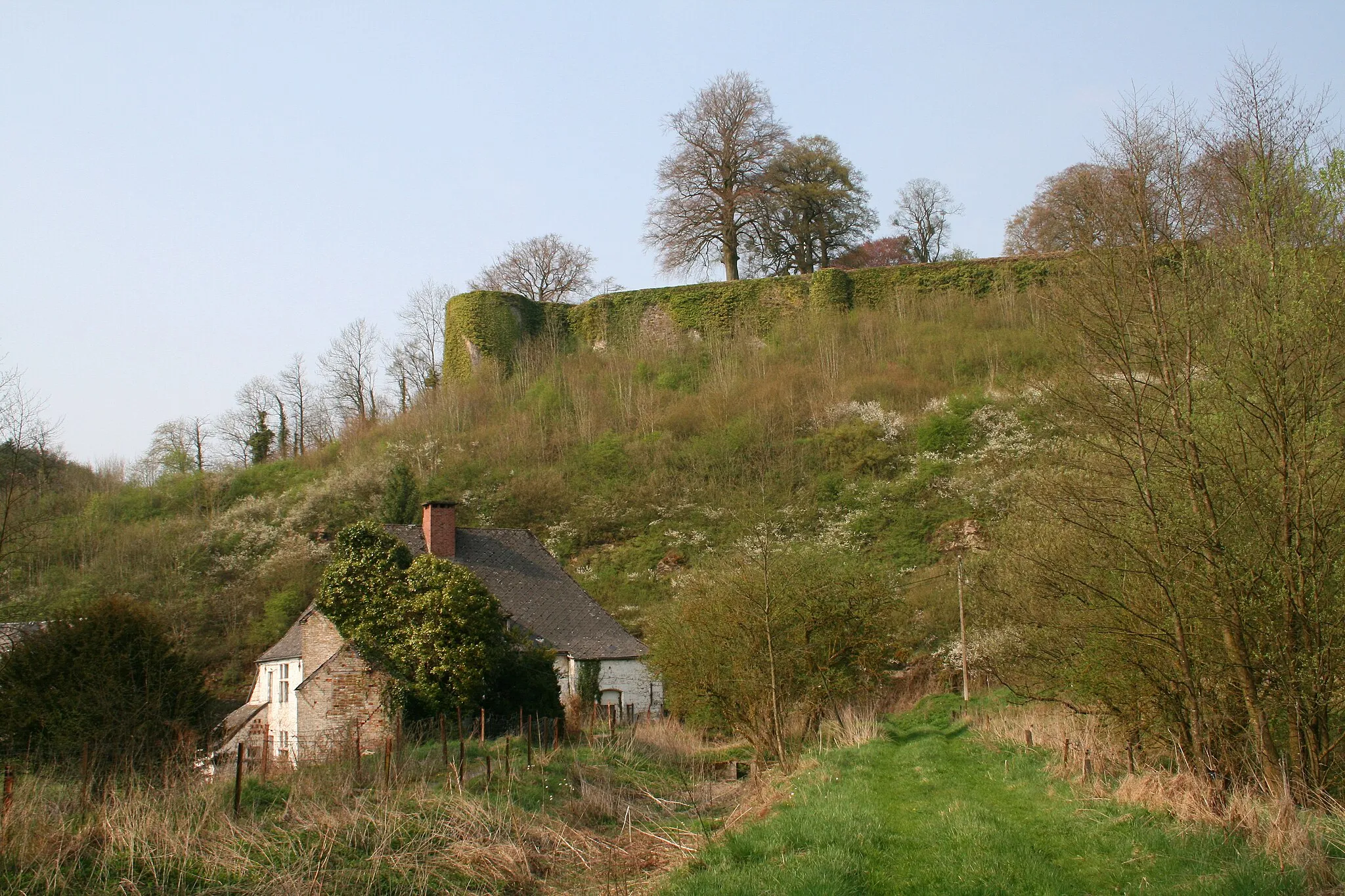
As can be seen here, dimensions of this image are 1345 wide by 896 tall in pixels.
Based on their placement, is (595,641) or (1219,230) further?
(595,641)

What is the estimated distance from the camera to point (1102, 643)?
33.4 ft

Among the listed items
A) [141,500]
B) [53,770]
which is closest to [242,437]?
[141,500]

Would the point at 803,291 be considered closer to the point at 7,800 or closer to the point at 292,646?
the point at 292,646

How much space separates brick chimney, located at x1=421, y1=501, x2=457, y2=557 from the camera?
25.7 metres

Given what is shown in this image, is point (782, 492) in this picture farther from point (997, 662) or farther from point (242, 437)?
point (242, 437)

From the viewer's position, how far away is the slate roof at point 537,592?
23734mm

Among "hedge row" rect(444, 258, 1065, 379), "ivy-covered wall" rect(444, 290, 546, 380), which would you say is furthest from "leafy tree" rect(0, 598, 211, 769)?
"hedge row" rect(444, 258, 1065, 379)

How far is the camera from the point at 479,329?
44.0m

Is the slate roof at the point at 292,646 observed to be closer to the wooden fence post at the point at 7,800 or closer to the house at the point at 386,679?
the house at the point at 386,679

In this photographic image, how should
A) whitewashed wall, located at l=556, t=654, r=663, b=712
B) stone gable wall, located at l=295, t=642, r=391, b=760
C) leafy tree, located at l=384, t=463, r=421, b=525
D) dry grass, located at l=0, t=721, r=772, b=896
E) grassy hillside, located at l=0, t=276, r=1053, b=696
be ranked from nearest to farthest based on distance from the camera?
1. dry grass, located at l=0, t=721, r=772, b=896
2. stone gable wall, located at l=295, t=642, r=391, b=760
3. whitewashed wall, located at l=556, t=654, r=663, b=712
4. grassy hillside, located at l=0, t=276, r=1053, b=696
5. leafy tree, located at l=384, t=463, r=421, b=525

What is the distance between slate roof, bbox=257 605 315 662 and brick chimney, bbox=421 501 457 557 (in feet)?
11.6

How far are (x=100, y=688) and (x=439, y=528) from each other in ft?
40.6

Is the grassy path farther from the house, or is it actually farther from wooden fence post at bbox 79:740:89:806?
the house

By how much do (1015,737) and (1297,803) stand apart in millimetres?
5525
